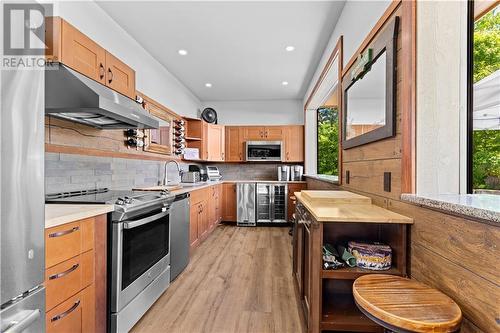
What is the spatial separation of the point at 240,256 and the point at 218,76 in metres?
2.99

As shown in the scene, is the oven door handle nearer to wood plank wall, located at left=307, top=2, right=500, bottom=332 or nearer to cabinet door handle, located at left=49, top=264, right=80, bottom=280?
cabinet door handle, located at left=49, top=264, right=80, bottom=280

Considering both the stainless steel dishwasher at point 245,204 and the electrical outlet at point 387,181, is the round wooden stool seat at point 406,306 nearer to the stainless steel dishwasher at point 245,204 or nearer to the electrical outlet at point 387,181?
the electrical outlet at point 387,181

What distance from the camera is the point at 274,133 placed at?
5820 mm

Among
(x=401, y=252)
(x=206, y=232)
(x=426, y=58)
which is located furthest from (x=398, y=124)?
(x=206, y=232)

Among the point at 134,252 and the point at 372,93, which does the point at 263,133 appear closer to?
the point at 372,93

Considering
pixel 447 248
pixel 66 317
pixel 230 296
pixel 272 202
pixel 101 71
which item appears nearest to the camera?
pixel 447 248

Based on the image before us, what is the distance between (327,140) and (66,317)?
4771 millimetres

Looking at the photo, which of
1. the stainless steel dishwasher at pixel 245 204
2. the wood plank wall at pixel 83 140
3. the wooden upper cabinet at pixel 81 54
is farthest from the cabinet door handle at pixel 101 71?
the stainless steel dishwasher at pixel 245 204

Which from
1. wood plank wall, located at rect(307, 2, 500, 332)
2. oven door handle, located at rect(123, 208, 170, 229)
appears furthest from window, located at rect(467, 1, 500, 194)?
oven door handle, located at rect(123, 208, 170, 229)

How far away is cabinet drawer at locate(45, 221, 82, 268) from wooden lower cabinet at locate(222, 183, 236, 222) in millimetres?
4113

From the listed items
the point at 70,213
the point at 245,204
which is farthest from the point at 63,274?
the point at 245,204

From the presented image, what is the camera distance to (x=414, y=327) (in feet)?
2.73

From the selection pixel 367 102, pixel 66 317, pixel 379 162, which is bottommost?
pixel 66 317

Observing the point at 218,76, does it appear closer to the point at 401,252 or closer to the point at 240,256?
the point at 240,256
